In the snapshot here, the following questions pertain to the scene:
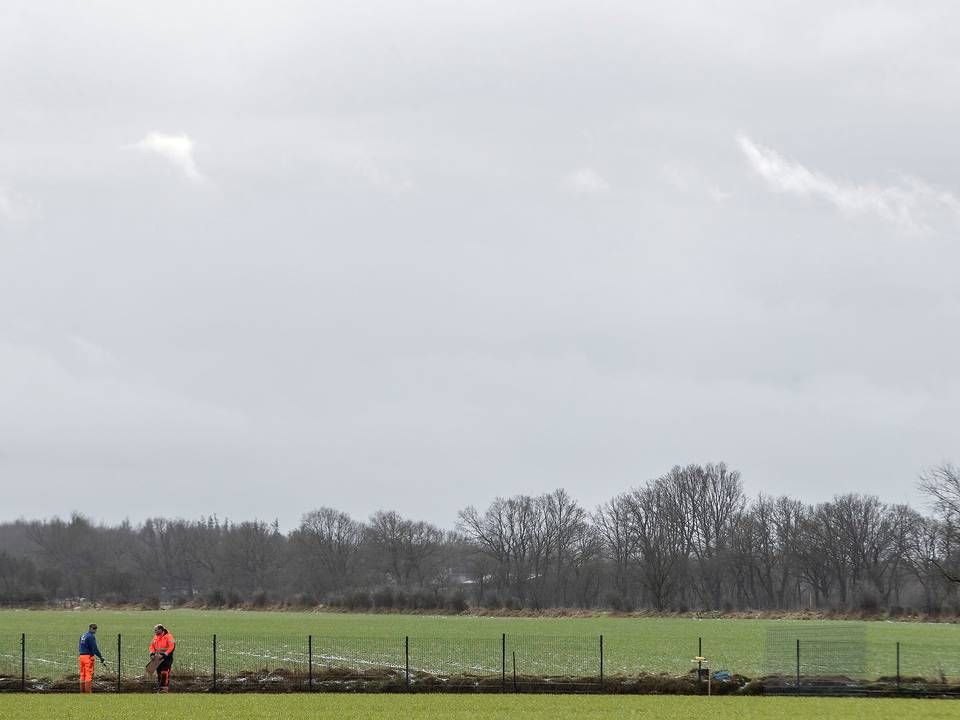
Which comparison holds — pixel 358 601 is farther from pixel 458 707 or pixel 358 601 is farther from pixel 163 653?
pixel 458 707

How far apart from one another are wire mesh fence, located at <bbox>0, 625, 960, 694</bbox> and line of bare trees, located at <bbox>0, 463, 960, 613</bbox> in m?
51.2

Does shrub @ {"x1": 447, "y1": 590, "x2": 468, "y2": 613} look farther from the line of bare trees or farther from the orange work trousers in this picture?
the orange work trousers

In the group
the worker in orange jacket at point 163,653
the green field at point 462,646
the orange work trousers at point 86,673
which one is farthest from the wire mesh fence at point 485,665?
the worker in orange jacket at point 163,653

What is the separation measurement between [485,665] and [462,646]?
33.9 feet

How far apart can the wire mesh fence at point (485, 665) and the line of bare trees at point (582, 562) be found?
5123 cm

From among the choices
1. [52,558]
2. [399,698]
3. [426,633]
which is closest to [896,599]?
[426,633]

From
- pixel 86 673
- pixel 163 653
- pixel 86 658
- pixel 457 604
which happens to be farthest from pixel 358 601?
pixel 163 653

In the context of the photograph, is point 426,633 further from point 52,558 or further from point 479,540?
point 52,558

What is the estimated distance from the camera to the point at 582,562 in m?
141

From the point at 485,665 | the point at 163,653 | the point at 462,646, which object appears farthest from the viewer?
the point at 462,646

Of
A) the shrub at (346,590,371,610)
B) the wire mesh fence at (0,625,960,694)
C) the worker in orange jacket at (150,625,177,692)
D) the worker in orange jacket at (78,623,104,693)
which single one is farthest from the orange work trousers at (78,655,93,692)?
the shrub at (346,590,371,610)

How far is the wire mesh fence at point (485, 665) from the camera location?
34625mm

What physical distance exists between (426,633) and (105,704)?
38673 millimetres

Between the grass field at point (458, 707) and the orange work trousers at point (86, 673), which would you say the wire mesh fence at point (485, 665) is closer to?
the orange work trousers at point (86, 673)
